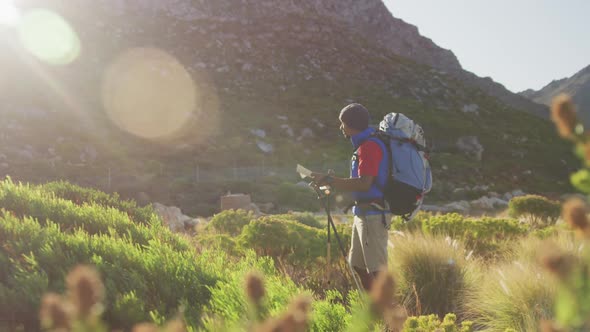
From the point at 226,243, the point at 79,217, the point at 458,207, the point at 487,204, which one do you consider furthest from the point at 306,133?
the point at 79,217

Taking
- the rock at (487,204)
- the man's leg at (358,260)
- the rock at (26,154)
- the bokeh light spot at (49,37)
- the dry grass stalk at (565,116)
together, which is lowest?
the rock at (487,204)

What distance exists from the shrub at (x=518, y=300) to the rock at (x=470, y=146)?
1946 inches

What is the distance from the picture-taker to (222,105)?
52.5 m

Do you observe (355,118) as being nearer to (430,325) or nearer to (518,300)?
(430,325)

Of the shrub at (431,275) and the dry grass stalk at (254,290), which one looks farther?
the shrub at (431,275)

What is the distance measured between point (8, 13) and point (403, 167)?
65316 millimetres

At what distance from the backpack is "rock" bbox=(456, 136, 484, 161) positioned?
50.2m

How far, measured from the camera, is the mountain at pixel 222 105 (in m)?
33.8

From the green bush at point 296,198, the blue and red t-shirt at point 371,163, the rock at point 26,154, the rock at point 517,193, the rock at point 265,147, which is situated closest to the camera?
the blue and red t-shirt at point 371,163

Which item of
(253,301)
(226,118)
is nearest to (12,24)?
(226,118)

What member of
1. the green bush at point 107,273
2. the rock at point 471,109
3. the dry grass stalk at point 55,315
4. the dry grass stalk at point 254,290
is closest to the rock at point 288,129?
the rock at point 471,109

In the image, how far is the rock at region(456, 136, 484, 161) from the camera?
52.4 m


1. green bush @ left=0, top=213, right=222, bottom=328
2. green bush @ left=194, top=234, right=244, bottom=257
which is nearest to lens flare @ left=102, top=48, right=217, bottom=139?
green bush @ left=194, top=234, right=244, bottom=257

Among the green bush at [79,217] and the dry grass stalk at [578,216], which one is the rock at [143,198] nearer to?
the green bush at [79,217]
